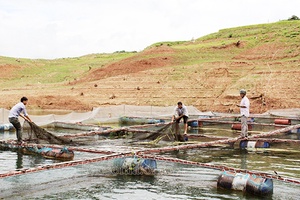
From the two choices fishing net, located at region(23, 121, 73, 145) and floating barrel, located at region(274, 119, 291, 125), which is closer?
fishing net, located at region(23, 121, 73, 145)

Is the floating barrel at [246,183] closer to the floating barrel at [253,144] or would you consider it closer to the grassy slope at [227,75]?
the floating barrel at [253,144]

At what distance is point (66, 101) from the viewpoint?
38312 mm

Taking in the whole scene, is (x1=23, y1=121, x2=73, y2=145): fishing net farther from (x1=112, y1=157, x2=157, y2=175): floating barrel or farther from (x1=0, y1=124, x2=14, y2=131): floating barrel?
(x1=0, y1=124, x2=14, y2=131): floating barrel

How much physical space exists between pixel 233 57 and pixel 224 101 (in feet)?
41.8

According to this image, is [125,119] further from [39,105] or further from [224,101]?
[39,105]

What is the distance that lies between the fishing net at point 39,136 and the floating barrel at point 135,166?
4.28m

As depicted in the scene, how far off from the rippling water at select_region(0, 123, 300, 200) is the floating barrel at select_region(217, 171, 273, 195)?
14cm

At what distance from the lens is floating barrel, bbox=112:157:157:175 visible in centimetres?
1202

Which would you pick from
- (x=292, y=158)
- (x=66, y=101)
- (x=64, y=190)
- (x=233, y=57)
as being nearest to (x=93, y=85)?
(x=66, y=101)

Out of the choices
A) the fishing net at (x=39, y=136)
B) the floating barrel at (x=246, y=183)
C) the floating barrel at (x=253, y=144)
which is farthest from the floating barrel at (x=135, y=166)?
the floating barrel at (x=253, y=144)

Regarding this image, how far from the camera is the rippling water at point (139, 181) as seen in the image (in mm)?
10219

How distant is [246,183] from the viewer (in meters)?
10.4

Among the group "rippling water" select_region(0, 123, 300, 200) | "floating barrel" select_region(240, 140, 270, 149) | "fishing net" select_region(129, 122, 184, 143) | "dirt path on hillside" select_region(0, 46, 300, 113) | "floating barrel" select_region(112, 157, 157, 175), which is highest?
"dirt path on hillside" select_region(0, 46, 300, 113)

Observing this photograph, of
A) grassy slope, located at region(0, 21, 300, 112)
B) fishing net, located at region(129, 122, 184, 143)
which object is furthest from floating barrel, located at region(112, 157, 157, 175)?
grassy slope, located at region(0, 21, 300, 112)
